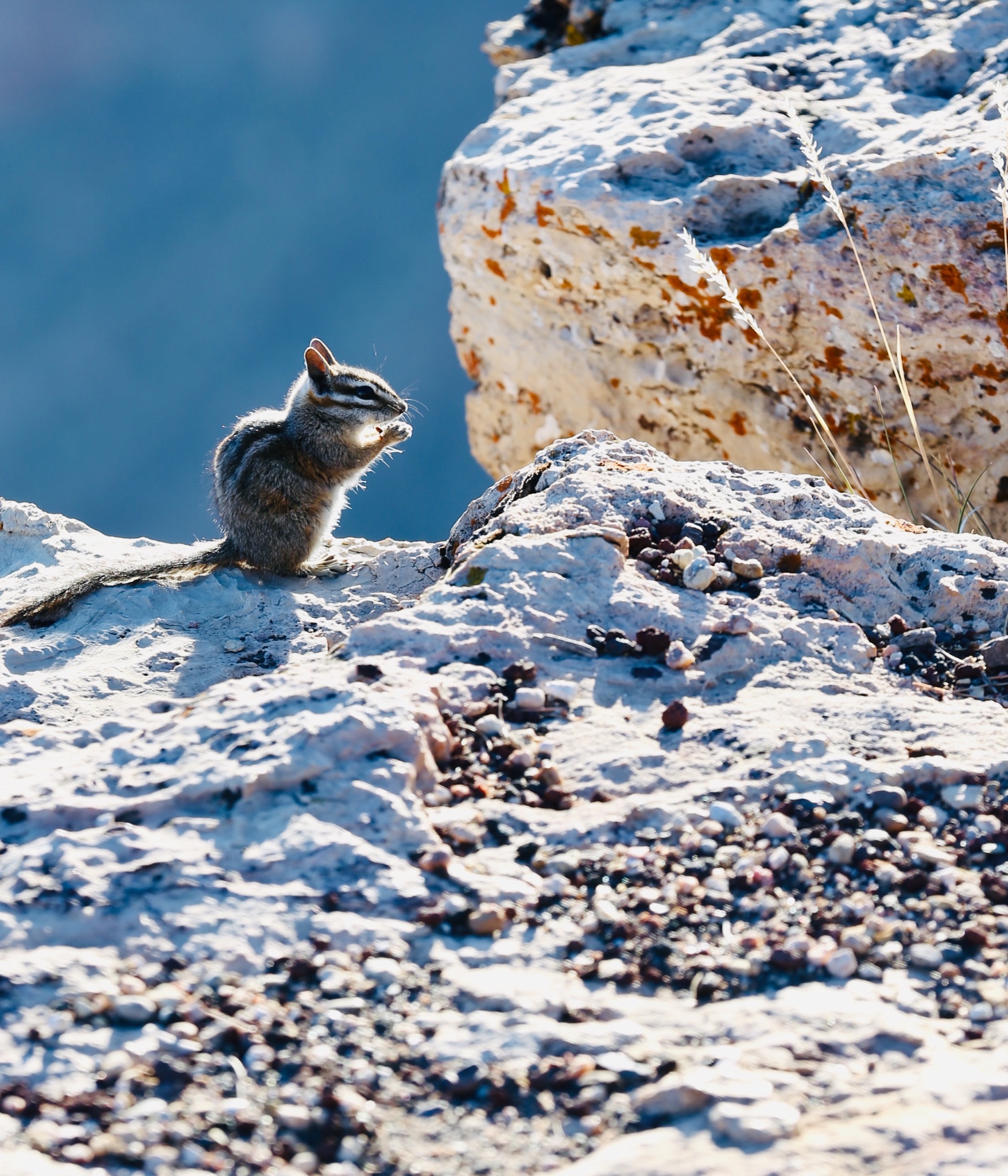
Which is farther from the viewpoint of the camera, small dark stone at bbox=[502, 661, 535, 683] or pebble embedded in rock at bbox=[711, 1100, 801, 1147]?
small dark stone at bbox=[502, 661, 535, 683]

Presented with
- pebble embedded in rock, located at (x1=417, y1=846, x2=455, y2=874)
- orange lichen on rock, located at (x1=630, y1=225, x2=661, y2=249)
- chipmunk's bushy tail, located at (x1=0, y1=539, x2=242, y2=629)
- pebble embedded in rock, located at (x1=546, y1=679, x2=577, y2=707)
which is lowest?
chipmunk's bushy tail, located at (x1=0, y1=539, x2=242, y2=629)

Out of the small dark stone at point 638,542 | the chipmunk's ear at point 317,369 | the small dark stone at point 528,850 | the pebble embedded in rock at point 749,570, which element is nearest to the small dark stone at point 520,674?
the small dark stone at point 528,850

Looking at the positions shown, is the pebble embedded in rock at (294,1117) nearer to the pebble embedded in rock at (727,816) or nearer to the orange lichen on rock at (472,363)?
the pebble embedded in rock at (727,816)

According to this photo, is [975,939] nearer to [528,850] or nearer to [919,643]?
[528,850]

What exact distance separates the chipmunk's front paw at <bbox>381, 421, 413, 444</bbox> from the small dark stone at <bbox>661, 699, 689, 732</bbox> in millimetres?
3227

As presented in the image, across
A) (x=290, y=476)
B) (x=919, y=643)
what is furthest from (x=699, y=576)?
(x=290, y=476)

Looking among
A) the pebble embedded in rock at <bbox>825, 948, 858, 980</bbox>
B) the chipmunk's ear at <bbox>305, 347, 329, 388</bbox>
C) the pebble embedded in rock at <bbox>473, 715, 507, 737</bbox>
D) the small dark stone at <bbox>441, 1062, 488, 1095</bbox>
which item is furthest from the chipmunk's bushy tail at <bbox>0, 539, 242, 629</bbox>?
the pebble embedded in rock at <bbox>825, 948, 858, 980</bbox>

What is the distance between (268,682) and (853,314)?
3.30 m

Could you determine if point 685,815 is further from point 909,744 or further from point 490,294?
point 490,294

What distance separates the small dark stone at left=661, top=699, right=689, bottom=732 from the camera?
2.16 m

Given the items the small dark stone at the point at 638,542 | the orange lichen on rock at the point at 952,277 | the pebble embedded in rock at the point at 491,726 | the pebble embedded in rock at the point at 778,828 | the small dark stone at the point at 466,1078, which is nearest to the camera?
the small dark stone at the point at 466,1078

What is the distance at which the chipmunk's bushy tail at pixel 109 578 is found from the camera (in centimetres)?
356

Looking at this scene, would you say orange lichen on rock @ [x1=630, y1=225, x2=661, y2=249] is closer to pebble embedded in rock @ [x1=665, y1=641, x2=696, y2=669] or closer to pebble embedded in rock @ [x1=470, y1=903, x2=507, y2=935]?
pebble embedded in rock @ [x1=665, y1=641, x2=696, y2=669]

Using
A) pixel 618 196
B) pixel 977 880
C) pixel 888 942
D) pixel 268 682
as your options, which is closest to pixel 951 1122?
pixel 888 942
